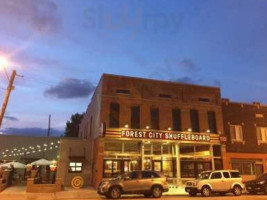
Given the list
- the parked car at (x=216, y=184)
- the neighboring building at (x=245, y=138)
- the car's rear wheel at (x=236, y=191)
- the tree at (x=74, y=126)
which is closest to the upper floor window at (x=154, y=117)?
the parked car at (x=216, y=184)

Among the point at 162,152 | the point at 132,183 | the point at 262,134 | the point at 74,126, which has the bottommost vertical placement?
the point at 132,183

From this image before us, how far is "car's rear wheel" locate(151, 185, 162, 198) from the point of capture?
18.5 m

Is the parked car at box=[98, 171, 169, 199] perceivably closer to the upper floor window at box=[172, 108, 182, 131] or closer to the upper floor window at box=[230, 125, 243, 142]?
the upper floor window at box=[172, 108, 182, 131]

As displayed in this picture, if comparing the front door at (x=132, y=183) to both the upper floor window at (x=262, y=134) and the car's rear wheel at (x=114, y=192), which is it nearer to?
the car's rear wheel at (x=114, y=192)

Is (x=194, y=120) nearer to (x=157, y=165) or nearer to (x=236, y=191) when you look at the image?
(x=157, y=165)

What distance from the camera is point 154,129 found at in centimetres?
2714

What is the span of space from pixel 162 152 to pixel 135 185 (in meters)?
9.24

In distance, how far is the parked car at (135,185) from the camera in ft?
58.5

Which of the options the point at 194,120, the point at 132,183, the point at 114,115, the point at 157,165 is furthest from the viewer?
the point at 194,120

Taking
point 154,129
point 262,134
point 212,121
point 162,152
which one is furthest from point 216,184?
Result: point 262,134

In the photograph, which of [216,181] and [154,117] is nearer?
[216,181]

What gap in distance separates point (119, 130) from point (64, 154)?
21.9 feet

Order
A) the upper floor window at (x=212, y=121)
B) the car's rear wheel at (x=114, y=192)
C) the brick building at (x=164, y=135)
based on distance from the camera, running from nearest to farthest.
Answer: the car's rear wheel at (x=114, y=192), the brick building at (x=164, y=135), the upper floor window at (x=212, y=121)

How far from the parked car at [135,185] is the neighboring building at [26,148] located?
2472 centimetres
